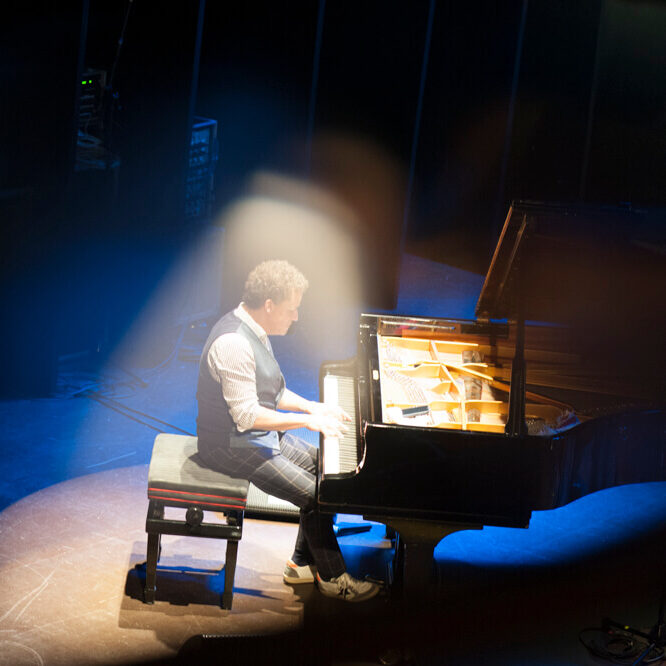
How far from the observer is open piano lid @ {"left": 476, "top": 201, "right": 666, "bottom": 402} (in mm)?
2850

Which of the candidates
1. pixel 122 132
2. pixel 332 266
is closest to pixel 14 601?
pixel 122 132

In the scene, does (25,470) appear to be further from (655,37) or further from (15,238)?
(655,37)

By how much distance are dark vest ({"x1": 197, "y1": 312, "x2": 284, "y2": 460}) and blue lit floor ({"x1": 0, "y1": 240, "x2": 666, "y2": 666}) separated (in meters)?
0.69

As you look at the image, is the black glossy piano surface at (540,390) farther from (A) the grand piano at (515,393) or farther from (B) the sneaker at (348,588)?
(B) the sneaker at (348,588)

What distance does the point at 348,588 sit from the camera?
3.17m

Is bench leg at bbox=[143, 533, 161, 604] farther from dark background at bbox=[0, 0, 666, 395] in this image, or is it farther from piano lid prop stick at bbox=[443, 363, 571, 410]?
dark background at bbox=[0, 0, 666, 395]

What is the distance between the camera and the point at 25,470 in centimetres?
437

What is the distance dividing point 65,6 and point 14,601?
3.79m

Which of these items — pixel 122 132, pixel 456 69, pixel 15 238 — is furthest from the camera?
pixel 456 69

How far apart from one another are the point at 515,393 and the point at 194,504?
1330mm

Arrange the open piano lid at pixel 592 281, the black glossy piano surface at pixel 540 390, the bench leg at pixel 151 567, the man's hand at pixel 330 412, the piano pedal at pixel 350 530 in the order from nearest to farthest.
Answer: the black glossy piano surface at pixel 540 390, the open piano lid at pixel 592 281, the bench leg at pixel 151 567, the man's hand at pixel 330 412, the piano pedal at pixel 350 530

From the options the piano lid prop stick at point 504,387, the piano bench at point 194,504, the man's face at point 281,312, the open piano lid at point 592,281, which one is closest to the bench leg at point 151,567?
the piano bench at point 194,504

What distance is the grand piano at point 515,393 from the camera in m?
2.65

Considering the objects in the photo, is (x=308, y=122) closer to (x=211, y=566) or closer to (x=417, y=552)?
(x=211, y=566)
